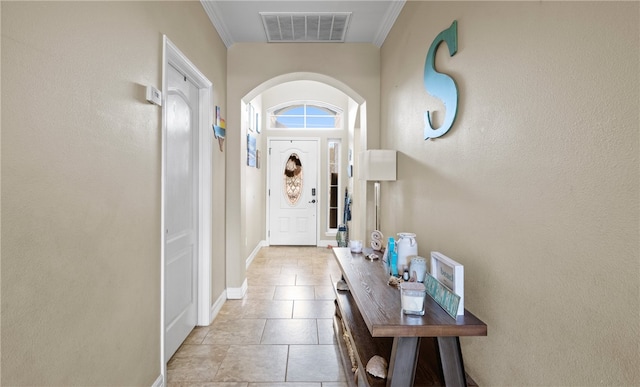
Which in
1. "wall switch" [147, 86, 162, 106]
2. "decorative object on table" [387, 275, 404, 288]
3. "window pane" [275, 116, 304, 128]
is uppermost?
"window pane" [275, 116, 304, 128]

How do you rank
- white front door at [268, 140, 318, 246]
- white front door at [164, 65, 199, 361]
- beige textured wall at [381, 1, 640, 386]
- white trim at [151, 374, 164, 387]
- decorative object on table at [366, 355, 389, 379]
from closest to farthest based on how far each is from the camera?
1. beige textured wall at [381, 1, 640, 386]
2. decorative object on table at [366, 355, 389, 379]
3. white trim at [151, 374, 164, 387]
4. white front door at [164, 65, 199, 361]
5. white front door at [268, 140, 318, 246]

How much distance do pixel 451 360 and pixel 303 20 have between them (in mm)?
2929

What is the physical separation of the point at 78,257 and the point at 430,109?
2.00 m

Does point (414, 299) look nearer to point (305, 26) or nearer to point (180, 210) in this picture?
point (180, 210)

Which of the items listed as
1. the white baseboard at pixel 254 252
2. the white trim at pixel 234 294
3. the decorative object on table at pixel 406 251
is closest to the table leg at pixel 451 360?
the decorative object on table at pixel 406 251

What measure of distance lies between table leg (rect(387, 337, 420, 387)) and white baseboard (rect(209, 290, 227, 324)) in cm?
204

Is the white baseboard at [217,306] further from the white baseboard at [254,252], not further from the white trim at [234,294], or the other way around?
the white baseboard at [254,252]

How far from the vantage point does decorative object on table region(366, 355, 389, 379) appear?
158cm

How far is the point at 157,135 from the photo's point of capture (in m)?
1.95

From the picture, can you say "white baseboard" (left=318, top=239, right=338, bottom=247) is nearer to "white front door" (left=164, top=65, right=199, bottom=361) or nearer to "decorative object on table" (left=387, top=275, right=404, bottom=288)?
"white front door" (left=164, top=65, right=199, bottom=361)

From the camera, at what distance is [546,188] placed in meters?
1.16

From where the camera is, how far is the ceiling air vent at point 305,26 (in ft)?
9.96

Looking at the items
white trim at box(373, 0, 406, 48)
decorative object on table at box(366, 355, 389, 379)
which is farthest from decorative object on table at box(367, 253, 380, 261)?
white trim at box(373, 0, 406, 48)

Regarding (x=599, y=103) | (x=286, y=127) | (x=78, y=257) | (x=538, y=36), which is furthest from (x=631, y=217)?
(x=286, y=127)
